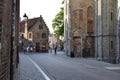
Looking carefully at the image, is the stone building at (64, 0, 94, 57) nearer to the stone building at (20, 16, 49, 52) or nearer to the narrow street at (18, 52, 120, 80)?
the narrow street at (18, 52, 120, 80)

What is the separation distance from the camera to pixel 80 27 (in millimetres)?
67625

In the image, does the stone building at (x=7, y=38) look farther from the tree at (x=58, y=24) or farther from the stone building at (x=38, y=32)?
the stone building at (x=38, y=32)

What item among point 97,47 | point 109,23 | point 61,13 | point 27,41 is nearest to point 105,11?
point 109,23

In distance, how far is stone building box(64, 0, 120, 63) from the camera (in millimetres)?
52312

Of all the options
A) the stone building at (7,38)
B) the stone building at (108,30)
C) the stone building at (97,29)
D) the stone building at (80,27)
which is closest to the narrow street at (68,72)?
the stone building at (7,38)

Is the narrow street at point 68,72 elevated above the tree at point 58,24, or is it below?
below

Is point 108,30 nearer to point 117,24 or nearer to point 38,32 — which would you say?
point 117,24

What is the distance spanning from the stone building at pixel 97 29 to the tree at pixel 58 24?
33.5 metres

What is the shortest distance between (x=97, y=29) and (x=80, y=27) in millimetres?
11807

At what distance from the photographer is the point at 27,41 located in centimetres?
11562

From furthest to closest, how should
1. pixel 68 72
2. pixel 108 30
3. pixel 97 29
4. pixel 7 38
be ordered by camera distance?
1. pixel 97 29
2. pixel 108 30
3. pixel 68 72
4. pixel 7 38

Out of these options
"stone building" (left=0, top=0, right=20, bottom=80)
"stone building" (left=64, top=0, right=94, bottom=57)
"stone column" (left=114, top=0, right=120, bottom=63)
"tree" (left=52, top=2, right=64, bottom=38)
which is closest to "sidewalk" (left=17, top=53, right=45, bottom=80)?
"stone building" (left=0, top=0, right=20, bottom=80)

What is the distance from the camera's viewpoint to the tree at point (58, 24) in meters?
102

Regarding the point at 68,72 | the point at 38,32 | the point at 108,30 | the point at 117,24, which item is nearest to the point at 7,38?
the point at 68,72
